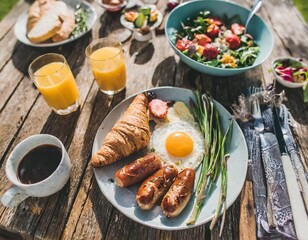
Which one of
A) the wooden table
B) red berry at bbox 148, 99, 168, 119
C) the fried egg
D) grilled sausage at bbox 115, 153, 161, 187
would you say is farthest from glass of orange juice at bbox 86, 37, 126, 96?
grilled sausage at bbox 115, 153, 161, 187

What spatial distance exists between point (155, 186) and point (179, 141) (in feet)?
1.33

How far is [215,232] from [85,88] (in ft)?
4.86

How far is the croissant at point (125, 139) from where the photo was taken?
66.2 inches

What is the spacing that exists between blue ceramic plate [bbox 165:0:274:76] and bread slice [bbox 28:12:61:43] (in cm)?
100

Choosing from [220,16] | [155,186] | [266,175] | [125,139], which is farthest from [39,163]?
[220,16]

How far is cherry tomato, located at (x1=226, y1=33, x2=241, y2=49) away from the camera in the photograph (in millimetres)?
2309

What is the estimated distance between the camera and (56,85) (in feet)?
6.39

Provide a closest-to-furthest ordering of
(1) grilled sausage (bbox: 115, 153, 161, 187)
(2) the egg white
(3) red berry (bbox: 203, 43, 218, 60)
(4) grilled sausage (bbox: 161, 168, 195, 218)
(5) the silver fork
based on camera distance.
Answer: (4) grilled sausage (bbox: 161, 168, 195, 218)
(1) grilled sausage (bbox: 115, 153, 161, 187)
(2) the egg white
(5) the silver fork
(3) red berry (bbox: 203, 43, 218, 60)

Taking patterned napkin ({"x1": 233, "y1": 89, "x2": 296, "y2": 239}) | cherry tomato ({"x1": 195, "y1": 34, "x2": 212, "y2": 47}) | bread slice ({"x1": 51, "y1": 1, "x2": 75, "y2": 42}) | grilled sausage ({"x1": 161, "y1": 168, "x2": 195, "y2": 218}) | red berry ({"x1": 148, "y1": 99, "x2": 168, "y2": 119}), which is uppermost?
bread slice ({"x1": 51, "y1": 1, "x2": 75, "y2": 42})

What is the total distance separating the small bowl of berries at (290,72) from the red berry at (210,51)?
1.55 feet

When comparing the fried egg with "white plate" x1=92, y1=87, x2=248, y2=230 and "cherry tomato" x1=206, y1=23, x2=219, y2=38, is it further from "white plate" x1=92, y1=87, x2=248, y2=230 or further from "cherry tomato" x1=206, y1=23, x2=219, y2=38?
"cherry tomato" x1=206, y1=23, x2=219, y2=38

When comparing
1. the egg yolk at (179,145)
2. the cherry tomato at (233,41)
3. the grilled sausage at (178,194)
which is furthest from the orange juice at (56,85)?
the cherry tomato at (233,41)

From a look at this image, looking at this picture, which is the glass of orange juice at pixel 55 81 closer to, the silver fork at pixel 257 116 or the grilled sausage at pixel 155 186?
the grilled sausage at pixel 155 186

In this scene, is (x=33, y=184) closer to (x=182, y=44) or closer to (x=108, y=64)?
(x=108, y=64)
